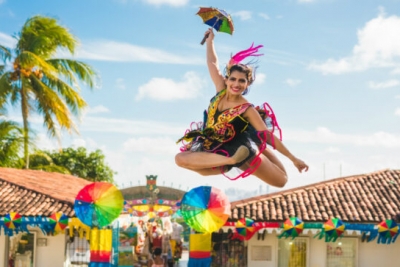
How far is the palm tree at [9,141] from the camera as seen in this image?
1981 centimetres

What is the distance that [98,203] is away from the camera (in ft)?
49.4

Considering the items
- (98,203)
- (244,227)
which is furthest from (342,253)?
(98,203)

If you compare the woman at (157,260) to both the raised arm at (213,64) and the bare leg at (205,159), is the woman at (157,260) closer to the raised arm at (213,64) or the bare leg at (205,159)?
the raised arm at (213,64)

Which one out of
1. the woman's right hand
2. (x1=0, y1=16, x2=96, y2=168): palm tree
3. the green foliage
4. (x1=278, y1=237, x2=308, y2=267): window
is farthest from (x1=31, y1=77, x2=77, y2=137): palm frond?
the woman's right hand

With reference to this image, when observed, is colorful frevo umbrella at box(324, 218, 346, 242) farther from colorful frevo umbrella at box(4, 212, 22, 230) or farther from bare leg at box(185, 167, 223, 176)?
bare leg at box(185, 167, 223, 176)

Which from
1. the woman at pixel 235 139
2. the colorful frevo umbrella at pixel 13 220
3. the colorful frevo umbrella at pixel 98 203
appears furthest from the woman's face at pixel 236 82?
the colorful frevo umbrella at pixel 13 220

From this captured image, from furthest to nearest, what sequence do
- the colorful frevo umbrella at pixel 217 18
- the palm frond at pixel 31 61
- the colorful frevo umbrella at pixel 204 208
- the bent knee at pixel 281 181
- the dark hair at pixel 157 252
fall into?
the palm frond at pixel 31 61, the dark hair at pixel 157 252, the colorful frevo umbrella at pixel 204 208, the colorful frevo umbrella at pixel 217 18, the bent knee at pixel 281 181

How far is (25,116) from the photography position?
20.5 metres

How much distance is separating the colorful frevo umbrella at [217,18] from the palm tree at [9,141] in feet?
49.3

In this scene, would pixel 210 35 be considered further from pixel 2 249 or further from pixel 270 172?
pixel 2 249

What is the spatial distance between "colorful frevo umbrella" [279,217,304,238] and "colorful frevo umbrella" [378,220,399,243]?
1.70 meters

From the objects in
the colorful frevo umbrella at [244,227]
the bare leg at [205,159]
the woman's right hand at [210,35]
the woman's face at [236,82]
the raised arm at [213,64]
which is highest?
the woman's right hand at [210,35]

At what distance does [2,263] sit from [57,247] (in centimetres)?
139

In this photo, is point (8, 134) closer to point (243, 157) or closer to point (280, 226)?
point (280, 226)
